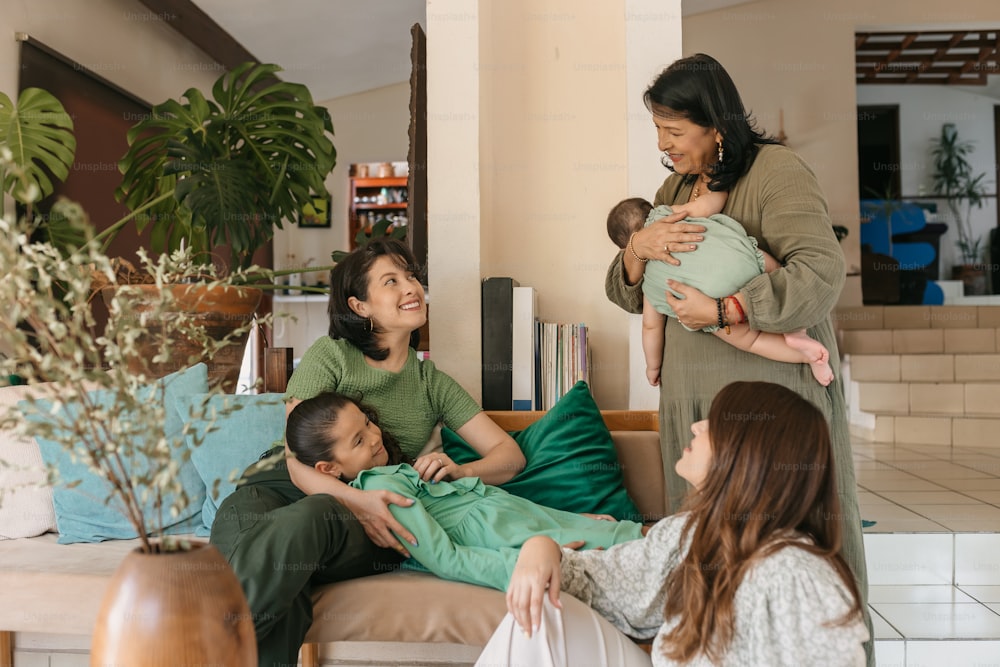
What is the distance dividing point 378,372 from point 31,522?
108 centimetres

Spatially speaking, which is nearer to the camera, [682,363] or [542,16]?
[682,363]

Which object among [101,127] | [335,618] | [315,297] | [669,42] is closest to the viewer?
[335,618]

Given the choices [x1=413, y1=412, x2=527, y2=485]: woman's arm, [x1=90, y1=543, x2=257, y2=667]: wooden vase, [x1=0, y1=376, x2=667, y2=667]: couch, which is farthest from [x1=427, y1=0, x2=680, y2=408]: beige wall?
[x1=90, y1=543, x2=257, y2=667]: wooden vase

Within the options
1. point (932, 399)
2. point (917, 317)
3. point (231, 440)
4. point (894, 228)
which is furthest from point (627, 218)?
point (894, 228)

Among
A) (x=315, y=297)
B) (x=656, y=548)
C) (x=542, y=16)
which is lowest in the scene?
(x=656, y=548)

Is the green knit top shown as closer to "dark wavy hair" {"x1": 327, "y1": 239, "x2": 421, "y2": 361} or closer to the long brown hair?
"dark wavy hair" {"x1": 327, "y1": 239, "x2": 421, "y2": 361}

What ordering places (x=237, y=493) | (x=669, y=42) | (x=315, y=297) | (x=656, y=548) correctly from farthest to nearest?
(x=315, y=297) → (x=669, y=42) → (x=237, y=493) → (x=656, y=548)

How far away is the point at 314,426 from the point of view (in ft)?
6.92

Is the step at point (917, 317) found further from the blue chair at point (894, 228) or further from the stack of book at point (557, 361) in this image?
the stack of book at point (557, 361)

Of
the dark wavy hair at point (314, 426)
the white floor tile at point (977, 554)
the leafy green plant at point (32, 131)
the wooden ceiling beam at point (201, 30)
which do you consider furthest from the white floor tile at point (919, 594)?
the wooden ceiling beam at point (201, 30)

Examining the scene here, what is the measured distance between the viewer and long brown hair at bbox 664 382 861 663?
132cm

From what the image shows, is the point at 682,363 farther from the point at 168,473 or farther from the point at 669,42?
the point at 669,42

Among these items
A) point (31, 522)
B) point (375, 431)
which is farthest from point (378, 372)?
point (31, 522)

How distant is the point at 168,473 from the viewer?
1.13 m
